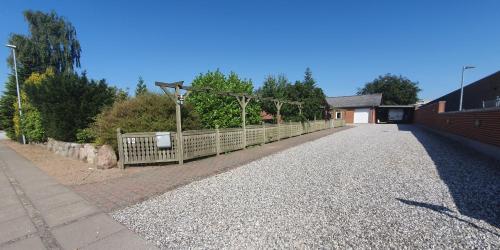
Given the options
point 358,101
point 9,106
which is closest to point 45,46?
point 9,106

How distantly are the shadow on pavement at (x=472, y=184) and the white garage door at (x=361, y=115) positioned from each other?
31814 mm

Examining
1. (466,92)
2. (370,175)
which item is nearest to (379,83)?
(466,92)

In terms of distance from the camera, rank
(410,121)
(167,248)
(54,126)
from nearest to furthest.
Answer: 1. (167,248)
2. (54,126)
3. (410,121)

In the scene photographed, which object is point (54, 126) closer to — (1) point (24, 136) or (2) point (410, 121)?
(1) point (24, 136)

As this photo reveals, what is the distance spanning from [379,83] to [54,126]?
213 feet

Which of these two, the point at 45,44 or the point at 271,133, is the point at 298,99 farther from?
the point at 45,44

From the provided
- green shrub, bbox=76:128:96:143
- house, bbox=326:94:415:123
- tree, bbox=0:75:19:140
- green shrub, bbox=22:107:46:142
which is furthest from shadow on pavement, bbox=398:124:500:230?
house, bbox=326:94:415:123

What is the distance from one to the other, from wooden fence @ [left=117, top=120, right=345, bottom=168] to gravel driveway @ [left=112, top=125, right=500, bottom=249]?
84.4 inches

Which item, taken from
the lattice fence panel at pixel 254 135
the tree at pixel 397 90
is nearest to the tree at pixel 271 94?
the lattice fence panel at pixel 254 135

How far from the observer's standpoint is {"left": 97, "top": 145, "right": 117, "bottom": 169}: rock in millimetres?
6553

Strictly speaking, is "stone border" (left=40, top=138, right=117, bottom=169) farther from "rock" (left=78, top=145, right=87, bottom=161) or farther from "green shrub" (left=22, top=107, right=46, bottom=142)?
"green shrub" (left=22, top=107, right=46, bottom=142)

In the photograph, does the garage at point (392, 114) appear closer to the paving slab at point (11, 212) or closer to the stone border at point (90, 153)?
the stone border at point (90, 153)

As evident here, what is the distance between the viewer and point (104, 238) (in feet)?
9.36

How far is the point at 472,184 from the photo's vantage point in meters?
4.61
